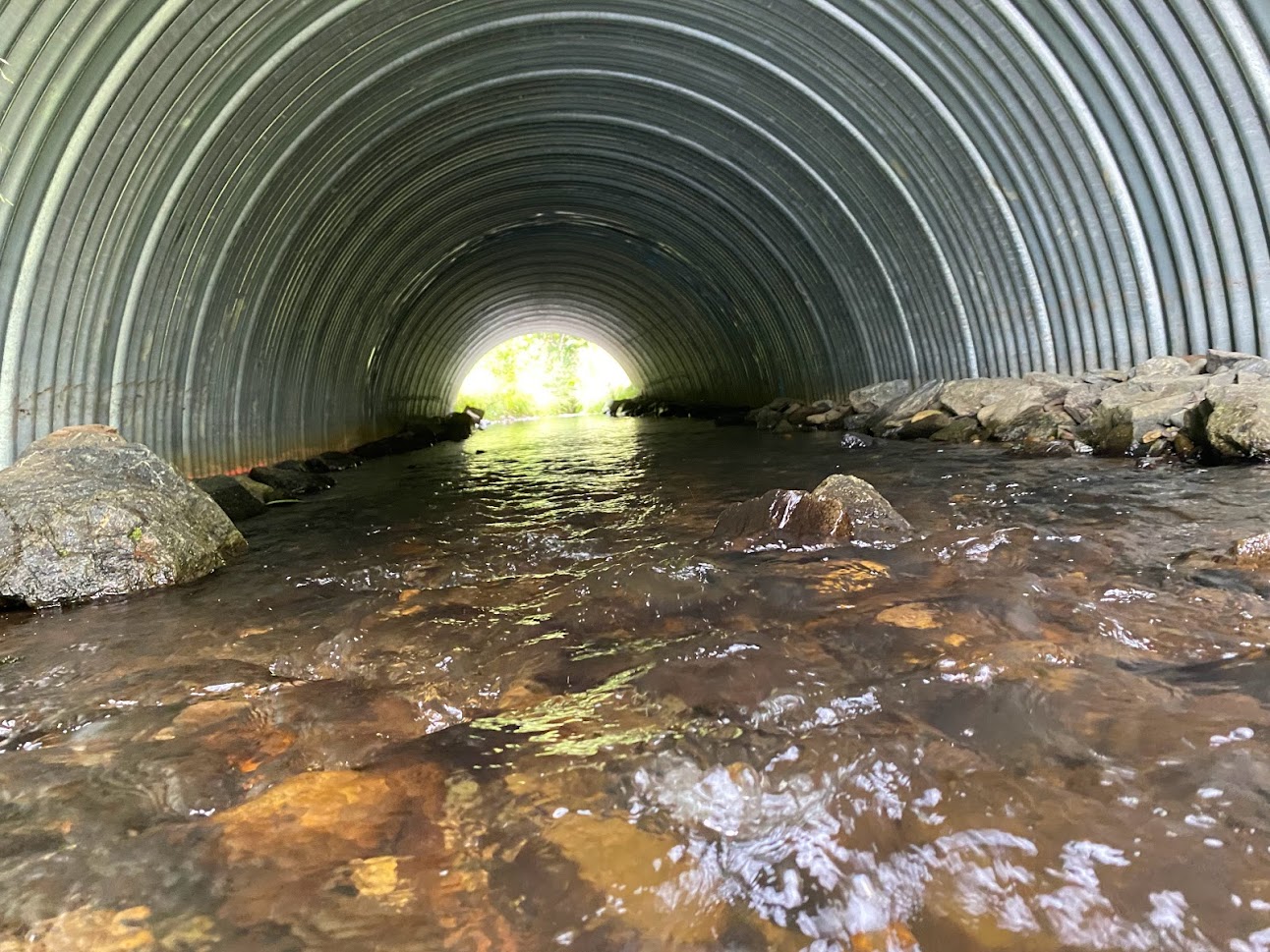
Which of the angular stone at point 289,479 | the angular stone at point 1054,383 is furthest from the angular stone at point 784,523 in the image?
the angular stone at point 289,479

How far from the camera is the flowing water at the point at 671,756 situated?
190cm

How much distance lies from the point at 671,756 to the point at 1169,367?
809 centimetres

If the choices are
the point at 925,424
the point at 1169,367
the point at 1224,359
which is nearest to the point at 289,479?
the point at 925,424

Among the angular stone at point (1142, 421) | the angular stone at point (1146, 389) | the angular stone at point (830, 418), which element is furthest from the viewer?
the angular stone at point (830, 418)

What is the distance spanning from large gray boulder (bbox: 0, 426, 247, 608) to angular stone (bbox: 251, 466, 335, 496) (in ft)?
13.1

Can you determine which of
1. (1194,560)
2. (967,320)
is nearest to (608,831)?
(1194,560)

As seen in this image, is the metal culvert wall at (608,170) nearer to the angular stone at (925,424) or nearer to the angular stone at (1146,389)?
the angular stone at (1146,389)

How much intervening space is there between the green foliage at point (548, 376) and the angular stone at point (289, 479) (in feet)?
88.6

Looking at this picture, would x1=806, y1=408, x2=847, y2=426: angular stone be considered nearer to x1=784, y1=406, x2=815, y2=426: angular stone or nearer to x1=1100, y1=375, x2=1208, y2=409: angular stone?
x1=784, y1=406, x2=815, y2=426: angular stone

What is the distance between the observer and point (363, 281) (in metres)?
14.1

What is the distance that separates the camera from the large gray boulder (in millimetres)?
5062

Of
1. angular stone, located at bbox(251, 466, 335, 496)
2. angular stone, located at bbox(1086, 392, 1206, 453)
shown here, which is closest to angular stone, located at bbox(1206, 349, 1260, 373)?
angular stone, located at bbox(1086, 392, 1206, 453)

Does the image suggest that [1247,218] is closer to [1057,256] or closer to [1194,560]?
[1057,256]

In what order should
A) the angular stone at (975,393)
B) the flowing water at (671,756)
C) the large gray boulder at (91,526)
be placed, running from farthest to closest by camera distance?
the angular stone at (975,393), the large gray boulder at (91,526), the flowing water at (671,756)
